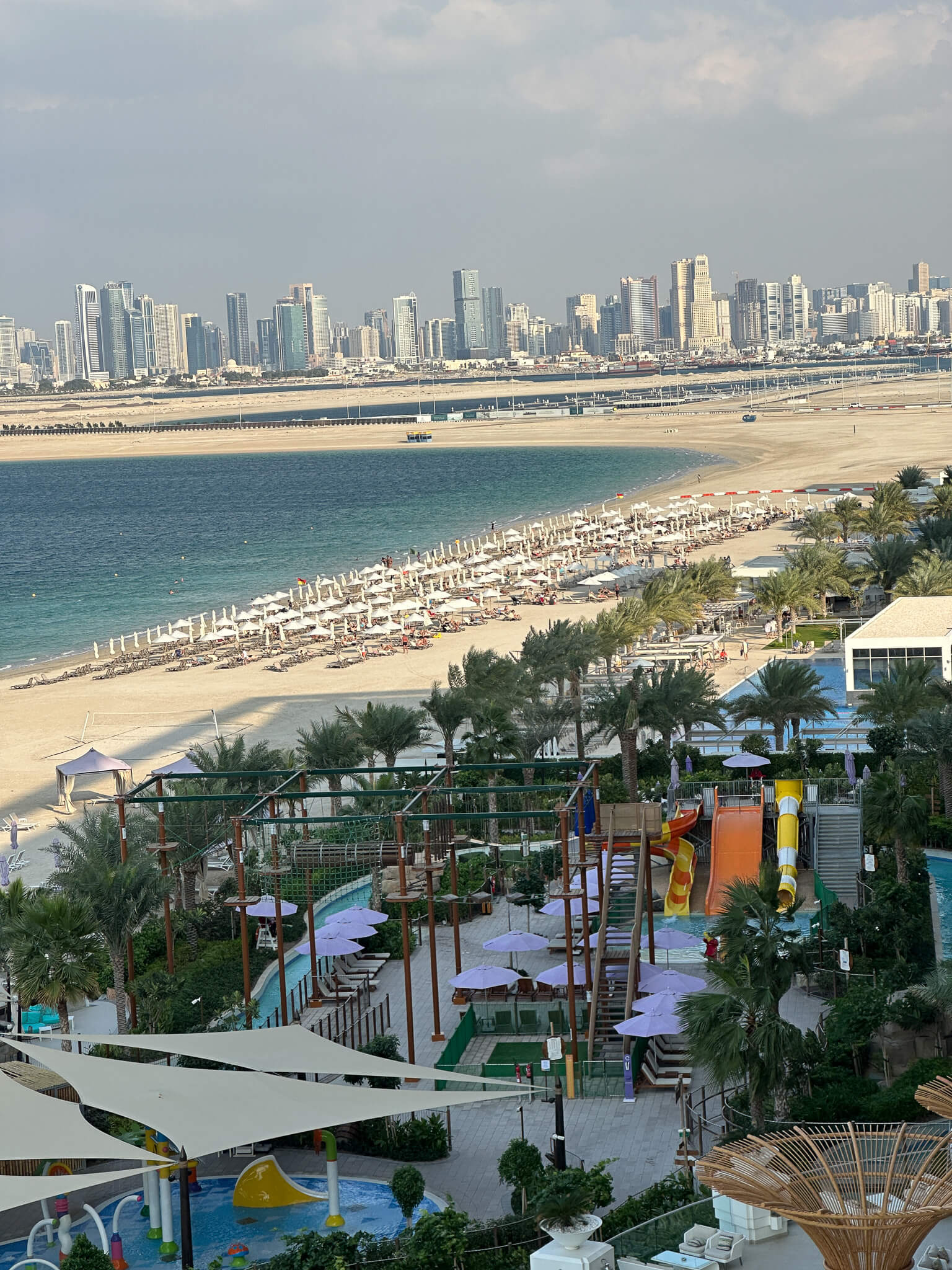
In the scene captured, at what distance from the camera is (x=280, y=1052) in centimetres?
1733

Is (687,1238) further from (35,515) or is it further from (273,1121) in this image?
(35,515)

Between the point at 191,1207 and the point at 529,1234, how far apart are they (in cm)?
436

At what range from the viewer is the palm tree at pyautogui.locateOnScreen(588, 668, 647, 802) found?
102 ft

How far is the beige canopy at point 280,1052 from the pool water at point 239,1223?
4.60ft

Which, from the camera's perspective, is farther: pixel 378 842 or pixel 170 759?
pixel 170 759

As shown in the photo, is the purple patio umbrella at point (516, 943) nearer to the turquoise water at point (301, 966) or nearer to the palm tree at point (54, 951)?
the turquoise water at point (301, 966)

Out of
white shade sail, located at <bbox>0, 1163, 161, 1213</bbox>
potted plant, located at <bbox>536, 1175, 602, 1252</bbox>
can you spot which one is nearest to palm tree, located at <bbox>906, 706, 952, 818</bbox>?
potted plant, located at <bbox>536, 1175, 602, 1252</bbox>

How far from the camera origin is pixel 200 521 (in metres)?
129

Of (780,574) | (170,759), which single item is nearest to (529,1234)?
(170,759)

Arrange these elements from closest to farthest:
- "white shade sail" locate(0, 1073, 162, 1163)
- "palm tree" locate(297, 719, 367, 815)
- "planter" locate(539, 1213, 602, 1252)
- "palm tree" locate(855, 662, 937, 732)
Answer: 1. "planter" locate(539, 1213, 602, 1252)
2. "white shade sail" locate(0, 1073, 162, 1163)
3. "palm tree" locate(297, 719, 367, 815)
4. "palm tree" locate(855, 662, 937, 732)

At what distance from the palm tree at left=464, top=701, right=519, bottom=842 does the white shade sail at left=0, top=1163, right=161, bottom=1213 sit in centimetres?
1755

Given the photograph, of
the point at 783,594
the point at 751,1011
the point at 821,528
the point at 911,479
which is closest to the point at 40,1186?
the point at 751,1011

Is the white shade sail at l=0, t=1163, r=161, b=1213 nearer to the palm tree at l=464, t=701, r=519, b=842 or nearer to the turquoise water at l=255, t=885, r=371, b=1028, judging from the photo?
the turquoise water at l=255, t=885, r=371, b=1028

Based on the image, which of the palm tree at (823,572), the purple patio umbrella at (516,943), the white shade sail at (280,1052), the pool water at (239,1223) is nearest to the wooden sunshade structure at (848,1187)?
the pool water at (239,1223)
